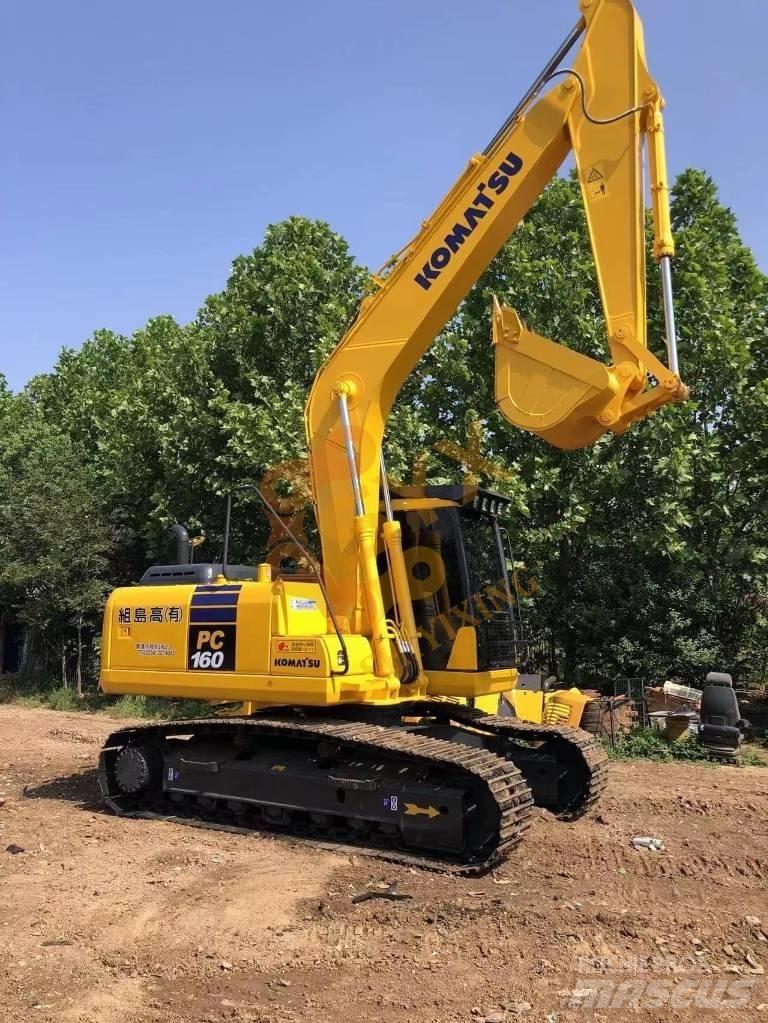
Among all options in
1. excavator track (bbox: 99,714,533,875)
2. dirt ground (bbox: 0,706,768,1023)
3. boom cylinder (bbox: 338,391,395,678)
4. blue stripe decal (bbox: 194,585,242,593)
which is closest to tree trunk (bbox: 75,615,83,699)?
excavator track (bbox: 99,714,533,875)

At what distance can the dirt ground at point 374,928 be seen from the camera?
14.0 ft

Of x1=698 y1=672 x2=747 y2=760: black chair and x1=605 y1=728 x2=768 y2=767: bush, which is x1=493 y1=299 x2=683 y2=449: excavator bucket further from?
x1=698 y1=672 x2=747 y2=760: black chair

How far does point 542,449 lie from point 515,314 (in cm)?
931

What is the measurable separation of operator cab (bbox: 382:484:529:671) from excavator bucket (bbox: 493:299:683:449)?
120cm

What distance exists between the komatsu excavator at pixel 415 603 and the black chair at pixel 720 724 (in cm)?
447

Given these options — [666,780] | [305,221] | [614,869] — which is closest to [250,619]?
[614,869]

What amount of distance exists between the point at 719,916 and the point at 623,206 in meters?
5.32

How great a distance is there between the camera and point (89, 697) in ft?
67.4

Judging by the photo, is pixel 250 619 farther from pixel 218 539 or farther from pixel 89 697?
pixel 89 697

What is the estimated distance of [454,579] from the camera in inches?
308

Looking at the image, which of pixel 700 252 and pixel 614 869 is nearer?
pixel 614 869

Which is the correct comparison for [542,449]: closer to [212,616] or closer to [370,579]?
[370,579]

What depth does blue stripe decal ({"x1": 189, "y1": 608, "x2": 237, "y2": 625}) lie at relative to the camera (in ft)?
26.5

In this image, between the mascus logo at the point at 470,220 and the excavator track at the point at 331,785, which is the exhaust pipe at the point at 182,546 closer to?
the excavator track at the point at 331,785
